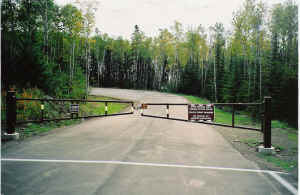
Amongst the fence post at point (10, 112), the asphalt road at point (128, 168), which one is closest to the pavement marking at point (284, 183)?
the asphalt road at point (128, 168)

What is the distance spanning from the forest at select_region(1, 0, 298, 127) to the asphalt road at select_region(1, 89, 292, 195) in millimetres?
8556

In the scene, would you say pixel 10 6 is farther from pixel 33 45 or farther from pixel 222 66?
pixel 222 66

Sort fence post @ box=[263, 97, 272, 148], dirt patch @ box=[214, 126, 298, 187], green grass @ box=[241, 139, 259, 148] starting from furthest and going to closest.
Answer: green grass @ box=[241, 139, 259, 148] → fence post @ box=[263, 97, 272, 148] → dirt patch @ box=[214, 126, 298, 187]

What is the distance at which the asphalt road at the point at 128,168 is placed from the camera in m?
4.24

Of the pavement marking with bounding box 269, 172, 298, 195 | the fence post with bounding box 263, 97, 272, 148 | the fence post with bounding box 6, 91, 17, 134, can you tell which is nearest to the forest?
the fence post with bounding box 6, 91, 17, 134

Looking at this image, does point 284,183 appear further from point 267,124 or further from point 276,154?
point 267,124

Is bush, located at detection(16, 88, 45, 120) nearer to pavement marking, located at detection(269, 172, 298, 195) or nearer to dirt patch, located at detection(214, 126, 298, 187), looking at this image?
dirt patch, located at detection(214, 126, 298, 187)

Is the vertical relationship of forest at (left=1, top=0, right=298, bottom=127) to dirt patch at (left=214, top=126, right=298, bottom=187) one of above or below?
above

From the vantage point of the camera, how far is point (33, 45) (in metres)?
14.9

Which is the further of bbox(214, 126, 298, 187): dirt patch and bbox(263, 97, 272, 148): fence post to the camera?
bbox(263, 97, 272, 148): fence post

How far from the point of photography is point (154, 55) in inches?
2391

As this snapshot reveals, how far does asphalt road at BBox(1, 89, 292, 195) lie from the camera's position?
167 inches

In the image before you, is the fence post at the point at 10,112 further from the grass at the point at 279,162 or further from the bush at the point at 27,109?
the grass at the point at 279,162

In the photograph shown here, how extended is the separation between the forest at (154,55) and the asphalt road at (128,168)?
8556 mm
